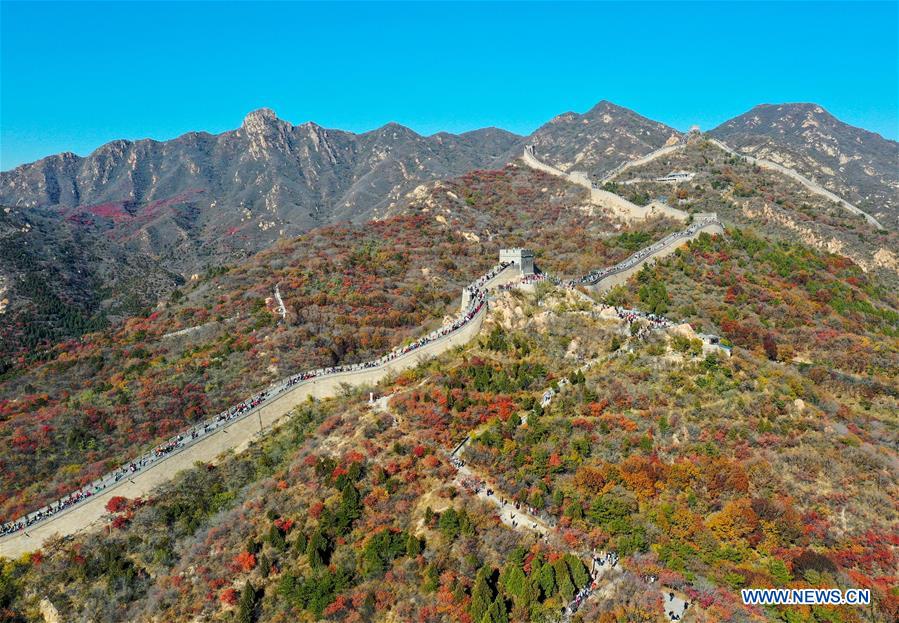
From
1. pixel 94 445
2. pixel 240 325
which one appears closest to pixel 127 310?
pixel 240 325

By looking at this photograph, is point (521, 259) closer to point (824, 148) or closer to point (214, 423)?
point (214, 423)

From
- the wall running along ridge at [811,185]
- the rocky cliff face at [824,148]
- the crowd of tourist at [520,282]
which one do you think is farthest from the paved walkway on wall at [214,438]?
the rocky cliff face at [824,148]

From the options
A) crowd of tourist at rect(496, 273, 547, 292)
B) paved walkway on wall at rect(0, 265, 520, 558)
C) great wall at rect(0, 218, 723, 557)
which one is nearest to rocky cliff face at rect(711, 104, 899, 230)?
crowd of tourist at rect(496, 273, 547, 292)

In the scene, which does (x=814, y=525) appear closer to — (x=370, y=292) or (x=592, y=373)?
(x=592, y=373)

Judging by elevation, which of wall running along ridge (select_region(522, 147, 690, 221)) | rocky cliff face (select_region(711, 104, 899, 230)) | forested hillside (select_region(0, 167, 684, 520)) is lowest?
forested hillside (select_region(0, 167, 684, 520))

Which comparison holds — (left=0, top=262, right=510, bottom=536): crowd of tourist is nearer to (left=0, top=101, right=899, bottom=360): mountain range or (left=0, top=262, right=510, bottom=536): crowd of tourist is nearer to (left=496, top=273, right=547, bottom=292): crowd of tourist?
(left=496, top=273, right=547, bottom=292): crowd of tourist

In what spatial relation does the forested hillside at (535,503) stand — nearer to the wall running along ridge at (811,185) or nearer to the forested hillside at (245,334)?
the forested hillside at (245,334)
